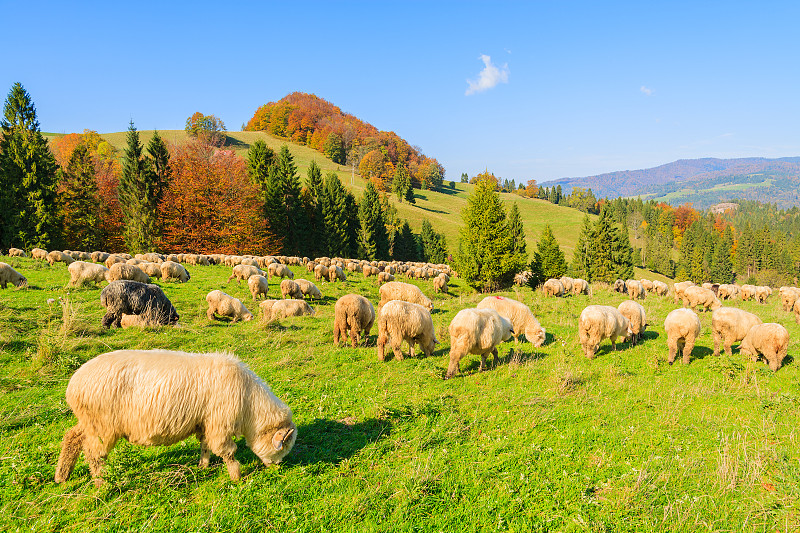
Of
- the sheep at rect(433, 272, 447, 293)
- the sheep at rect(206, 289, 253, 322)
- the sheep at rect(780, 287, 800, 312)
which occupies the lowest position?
the sheep at rect(780, 287, 800, 312)

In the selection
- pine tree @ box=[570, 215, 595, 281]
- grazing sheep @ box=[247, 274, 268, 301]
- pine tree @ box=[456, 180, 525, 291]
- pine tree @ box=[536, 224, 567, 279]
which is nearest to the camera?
grazing sheep @ box=[247, 274, 268, 301]

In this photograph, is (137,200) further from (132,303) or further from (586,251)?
(586,251)

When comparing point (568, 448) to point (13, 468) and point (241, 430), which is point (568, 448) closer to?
point (241, 430)

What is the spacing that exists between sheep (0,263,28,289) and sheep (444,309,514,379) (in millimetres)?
19668

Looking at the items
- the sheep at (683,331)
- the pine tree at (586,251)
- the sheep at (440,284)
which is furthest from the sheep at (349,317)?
the pine tree at (586,251)

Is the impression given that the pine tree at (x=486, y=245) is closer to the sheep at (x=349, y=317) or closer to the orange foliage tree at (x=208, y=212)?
the sheep at (x=349, y=317)

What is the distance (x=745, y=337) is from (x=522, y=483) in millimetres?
11118

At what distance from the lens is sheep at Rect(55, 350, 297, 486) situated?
488cm

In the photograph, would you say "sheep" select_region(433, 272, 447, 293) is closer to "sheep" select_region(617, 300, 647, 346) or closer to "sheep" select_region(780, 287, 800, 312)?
"sheep" select_region(617, 300, 647, 346)

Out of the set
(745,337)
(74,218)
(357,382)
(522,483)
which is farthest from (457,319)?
(74,218)

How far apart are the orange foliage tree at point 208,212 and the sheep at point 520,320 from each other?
131 feet

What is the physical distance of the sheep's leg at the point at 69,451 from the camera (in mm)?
5059

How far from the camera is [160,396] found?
4.93 meters

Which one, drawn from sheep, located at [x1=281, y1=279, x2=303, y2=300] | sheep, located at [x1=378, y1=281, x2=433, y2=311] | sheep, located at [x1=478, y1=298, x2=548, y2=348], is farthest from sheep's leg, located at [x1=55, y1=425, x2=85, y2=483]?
sheep, located at [x1=281, y1=279, x2=303, y2=300]
